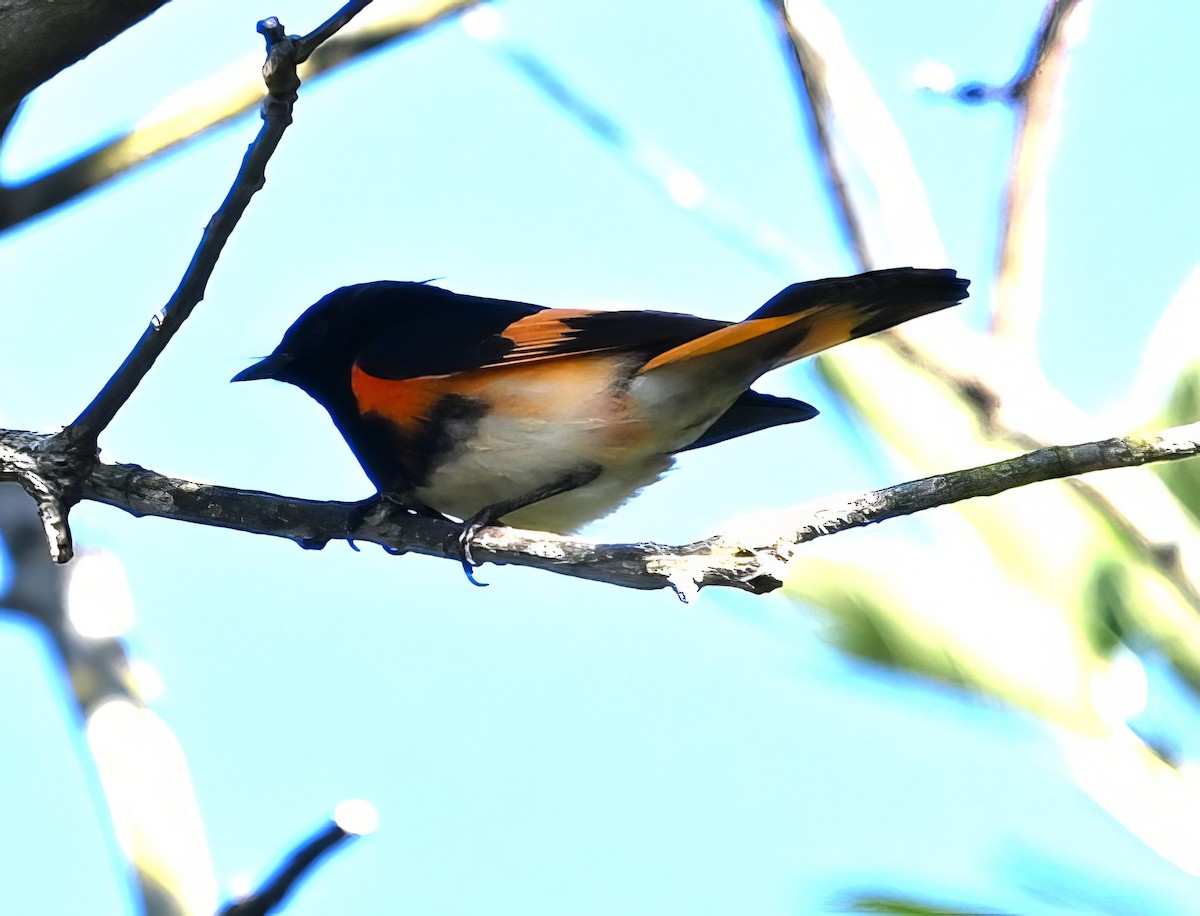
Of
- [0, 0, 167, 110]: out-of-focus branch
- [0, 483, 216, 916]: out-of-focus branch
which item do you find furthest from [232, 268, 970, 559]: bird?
[0, 483, 216, 916]: out-of-focus branch

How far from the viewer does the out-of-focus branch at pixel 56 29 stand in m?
2.04

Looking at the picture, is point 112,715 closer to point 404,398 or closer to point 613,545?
point 404,398

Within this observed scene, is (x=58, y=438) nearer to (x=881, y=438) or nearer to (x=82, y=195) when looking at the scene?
(x=82, y=195)

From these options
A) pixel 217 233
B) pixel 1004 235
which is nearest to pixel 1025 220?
pixel 1004 235

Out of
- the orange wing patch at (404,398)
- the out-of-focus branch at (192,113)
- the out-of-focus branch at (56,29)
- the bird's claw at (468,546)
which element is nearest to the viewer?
the out-of-focus branch at (56,29)

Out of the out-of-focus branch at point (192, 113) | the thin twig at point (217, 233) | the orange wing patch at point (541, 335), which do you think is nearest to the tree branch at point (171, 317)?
the thin twig at point (217, 233)

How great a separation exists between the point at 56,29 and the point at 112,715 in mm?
2009

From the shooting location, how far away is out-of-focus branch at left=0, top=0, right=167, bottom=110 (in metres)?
2.04

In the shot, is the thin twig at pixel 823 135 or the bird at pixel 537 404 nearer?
the bird at pixel 537 404

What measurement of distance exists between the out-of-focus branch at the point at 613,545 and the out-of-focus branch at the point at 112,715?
1.22m

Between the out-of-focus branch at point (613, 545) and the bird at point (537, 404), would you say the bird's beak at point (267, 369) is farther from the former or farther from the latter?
the out-of-focus branch at point (613, 545)

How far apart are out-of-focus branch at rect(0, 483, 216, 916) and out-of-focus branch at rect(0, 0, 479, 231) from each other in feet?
3.53

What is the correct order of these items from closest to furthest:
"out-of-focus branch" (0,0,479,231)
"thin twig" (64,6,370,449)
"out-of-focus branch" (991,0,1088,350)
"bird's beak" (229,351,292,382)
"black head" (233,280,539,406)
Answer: "thin twig" (64,6,370,449) < "out-of-focus branch" (0,0,479,231) < "black head" (233,280,539,406) < "bird's beak" (229,351,292,382) < "out-of-focus branch" (991,0,1088,350)

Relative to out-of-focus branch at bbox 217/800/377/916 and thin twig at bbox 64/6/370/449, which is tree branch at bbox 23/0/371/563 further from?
out-of-focus branch at bbox 217/800/377/916
